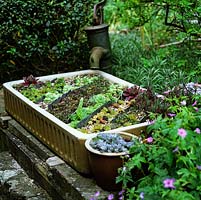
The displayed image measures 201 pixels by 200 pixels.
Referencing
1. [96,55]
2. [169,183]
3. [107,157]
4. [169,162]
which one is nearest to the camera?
[169,183]

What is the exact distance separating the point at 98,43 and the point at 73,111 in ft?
4.85

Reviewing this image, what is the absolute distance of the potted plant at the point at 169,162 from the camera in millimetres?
2297

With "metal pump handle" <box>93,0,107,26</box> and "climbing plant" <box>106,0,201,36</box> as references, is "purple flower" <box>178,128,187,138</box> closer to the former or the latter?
"climbing plant" <box>106,0,201,36</box>

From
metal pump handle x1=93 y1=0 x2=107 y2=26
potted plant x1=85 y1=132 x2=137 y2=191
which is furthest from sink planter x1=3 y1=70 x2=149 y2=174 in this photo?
metal pump handle x1=93 y1=0 x2=107 y2=26

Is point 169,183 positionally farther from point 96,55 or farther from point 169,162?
point 96,55

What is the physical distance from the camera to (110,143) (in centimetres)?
288

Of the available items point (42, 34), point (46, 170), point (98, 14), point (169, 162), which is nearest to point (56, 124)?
point (46, 170)

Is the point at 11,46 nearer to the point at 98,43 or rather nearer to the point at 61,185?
the point at 98,43

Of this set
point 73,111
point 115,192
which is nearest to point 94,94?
point 73,111

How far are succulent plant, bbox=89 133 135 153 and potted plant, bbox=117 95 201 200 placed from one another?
0.14m

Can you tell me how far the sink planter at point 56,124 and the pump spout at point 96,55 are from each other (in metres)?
0.07

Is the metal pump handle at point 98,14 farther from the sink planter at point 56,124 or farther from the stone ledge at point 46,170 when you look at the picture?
the stone ledge at point 46,170

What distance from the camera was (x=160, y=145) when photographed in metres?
2.56

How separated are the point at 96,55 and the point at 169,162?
8.30 ft
